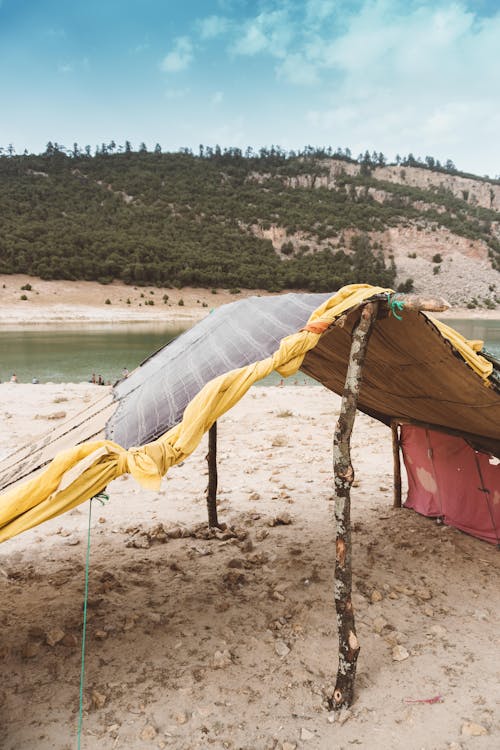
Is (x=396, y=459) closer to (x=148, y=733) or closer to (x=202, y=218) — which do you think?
(x=148, y=733)

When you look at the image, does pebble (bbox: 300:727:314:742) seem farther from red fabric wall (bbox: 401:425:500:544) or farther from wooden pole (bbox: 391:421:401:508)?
wooden pole (bbox: 391:421:401:508)

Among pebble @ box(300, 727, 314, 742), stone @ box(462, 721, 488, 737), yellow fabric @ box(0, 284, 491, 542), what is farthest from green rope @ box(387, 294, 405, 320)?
pebble @ box(300, 727, 314, 742)

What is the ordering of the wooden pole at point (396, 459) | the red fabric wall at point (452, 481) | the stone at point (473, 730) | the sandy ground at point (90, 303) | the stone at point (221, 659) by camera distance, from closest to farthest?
the stone at point (473, 730) < the stone at point (221, 659) < the red fabric wall at point (452, 481) < the wooden pole at point (396, 459) < the sandy ground at point (90, 303)

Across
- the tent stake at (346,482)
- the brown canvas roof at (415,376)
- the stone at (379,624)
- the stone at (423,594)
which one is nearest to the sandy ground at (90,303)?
the brown canvas roof at (415,376)

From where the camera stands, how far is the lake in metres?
25.0

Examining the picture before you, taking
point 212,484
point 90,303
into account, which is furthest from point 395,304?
point 90,303

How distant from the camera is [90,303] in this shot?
48.3 meters

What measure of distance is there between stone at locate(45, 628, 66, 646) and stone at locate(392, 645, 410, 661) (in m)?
2.86

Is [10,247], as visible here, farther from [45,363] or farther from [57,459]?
[57,459]

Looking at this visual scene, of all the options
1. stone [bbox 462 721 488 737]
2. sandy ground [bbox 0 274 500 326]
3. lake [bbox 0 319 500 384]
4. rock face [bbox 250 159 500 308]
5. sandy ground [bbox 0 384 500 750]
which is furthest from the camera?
rock face [bbox 250 159 500 308]

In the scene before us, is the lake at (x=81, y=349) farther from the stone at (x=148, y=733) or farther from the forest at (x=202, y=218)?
the stone at (x=148, y=733)

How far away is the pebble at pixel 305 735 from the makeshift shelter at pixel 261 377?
0.99 ft

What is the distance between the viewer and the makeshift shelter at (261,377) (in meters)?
2.94

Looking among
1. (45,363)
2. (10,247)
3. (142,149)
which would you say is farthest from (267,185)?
(45,363)
